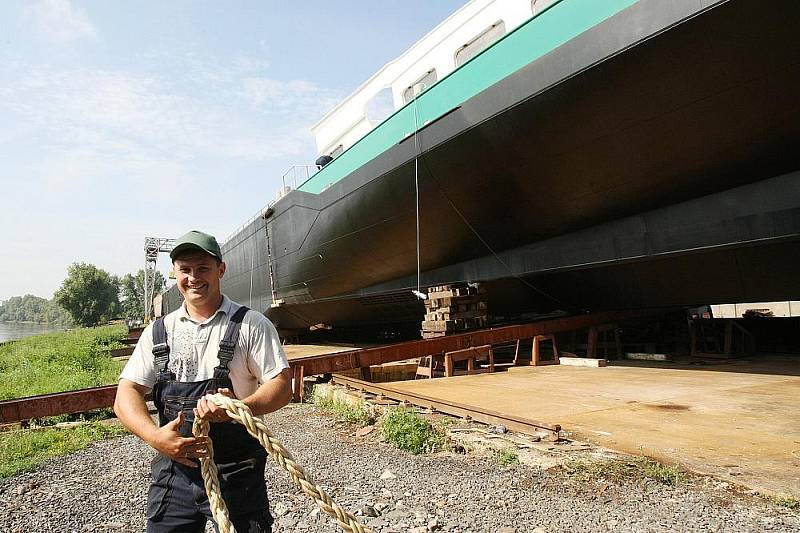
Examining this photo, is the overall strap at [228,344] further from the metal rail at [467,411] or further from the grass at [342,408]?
the grass at [342,408]

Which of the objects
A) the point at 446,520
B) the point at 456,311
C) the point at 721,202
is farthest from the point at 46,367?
the point at 721,202

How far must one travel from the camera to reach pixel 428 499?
2.86 metres

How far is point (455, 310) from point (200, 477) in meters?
6.47

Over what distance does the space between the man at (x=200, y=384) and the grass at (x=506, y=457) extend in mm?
1998

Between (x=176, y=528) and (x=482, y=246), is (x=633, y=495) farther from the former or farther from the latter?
(x=482, y=246)

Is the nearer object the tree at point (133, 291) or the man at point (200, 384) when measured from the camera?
the man at point (200, 384)

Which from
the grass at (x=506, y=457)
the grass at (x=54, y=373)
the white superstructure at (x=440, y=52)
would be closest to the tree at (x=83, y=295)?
the grass at (x=54, y=373)

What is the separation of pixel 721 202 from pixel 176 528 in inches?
228

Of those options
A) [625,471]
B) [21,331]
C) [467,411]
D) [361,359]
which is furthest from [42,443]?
[21,331]

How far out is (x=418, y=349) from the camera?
659 centimetres

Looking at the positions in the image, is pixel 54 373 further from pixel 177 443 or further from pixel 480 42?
pixel 177 443

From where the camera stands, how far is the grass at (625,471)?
2871 mm

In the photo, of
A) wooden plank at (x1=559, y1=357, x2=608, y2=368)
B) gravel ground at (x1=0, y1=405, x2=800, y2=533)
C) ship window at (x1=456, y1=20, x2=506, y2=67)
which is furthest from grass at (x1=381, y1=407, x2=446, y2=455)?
ship window at (x1=456, y1=20, x2=506, y2=67)

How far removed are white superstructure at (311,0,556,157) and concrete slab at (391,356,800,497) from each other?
430cm
